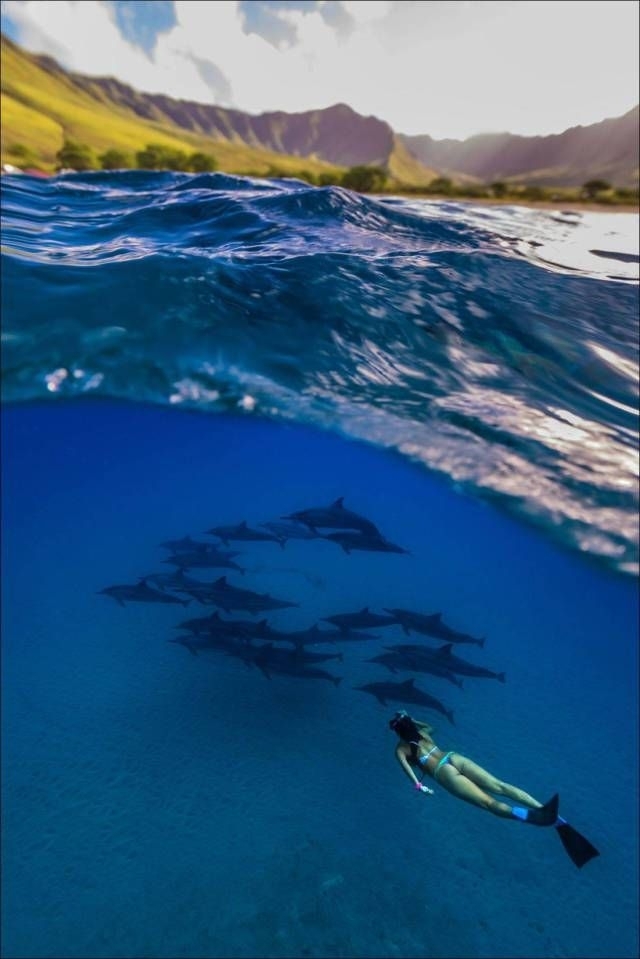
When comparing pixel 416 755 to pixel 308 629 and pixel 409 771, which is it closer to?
pixel 409 771

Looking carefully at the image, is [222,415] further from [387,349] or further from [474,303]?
[474,303]

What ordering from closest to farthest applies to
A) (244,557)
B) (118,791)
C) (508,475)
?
1. (118,791)
2. (508,475)
3. (244,557)

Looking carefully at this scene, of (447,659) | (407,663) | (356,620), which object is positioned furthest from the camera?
(356,620)

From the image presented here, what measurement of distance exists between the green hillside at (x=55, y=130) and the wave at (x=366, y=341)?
275ft

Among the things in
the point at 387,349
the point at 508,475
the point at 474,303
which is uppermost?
the point at 474,303

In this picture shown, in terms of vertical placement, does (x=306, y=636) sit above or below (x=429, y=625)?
below

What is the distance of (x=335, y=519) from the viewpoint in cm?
1154

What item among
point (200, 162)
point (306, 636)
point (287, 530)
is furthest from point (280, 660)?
point (200, 162)

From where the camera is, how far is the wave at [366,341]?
34.3 ft

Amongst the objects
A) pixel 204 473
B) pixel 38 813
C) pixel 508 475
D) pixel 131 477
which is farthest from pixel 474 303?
pixel 131 477

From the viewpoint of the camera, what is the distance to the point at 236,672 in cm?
1394

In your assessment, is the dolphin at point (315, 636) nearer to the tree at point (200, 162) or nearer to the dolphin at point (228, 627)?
the dolphin at point (228, 627)

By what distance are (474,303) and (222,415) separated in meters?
7.12

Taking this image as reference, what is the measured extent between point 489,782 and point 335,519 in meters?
6.34
